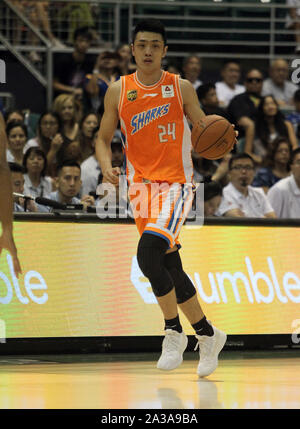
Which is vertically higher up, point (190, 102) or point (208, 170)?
point (190, 102)

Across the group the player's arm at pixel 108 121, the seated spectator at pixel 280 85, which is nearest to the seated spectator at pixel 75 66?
the seated spectator at pixel 280 85

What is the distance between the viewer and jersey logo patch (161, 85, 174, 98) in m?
6.98

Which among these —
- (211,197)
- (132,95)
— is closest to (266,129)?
(211,197)

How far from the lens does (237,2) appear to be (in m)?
16.6

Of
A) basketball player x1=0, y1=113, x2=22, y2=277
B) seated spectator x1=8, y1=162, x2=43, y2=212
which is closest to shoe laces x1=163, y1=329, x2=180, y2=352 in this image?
seated spectator x1=8, y1=162, x2=43, y2=212

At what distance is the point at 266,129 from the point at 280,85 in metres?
2.29

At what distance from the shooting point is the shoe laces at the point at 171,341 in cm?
681

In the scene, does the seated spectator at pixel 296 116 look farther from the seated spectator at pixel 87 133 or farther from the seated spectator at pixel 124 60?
the seated spectator at pixel 87 133

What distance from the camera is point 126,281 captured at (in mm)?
8617

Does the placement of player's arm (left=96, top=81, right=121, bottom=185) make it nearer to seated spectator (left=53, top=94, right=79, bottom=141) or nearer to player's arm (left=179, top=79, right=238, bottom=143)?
player's arm (left=179, top=79, right=238, bottom=143)

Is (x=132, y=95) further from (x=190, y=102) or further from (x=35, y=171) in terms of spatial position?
(x=35, y=171)

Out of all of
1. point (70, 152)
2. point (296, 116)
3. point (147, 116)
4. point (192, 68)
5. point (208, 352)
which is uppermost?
point (192, 68)

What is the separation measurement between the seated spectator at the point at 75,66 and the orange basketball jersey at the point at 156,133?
690 centimetres
